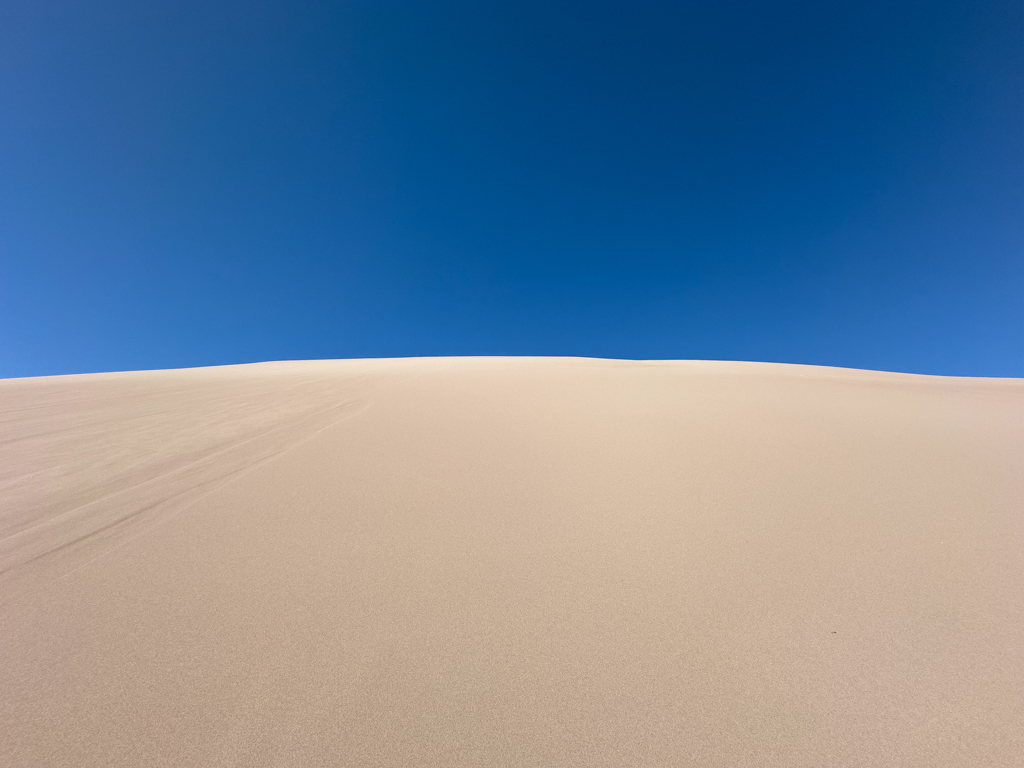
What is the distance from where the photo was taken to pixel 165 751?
51.3 inches

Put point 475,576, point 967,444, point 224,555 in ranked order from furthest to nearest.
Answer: point 967,444, point 224,555, point 475,576

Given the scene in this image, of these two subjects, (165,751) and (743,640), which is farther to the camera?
(743,640)

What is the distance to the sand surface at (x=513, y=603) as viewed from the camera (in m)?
1.36

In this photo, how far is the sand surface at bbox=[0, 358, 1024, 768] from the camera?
4.46 feet

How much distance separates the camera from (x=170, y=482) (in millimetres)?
3289

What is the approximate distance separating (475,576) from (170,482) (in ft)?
9.33

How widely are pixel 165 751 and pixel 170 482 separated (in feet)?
8.61

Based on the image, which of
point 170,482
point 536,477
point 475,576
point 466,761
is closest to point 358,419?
point 170,482

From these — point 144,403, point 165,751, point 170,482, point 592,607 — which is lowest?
point 165,751

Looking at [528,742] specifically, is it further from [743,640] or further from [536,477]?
[536,477]

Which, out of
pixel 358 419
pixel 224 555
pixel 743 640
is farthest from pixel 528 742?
pixel 358 419

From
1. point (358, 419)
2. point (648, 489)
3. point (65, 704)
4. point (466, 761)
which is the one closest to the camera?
point (466, 761)

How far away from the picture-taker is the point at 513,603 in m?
1.96

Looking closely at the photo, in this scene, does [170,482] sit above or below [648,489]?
below
